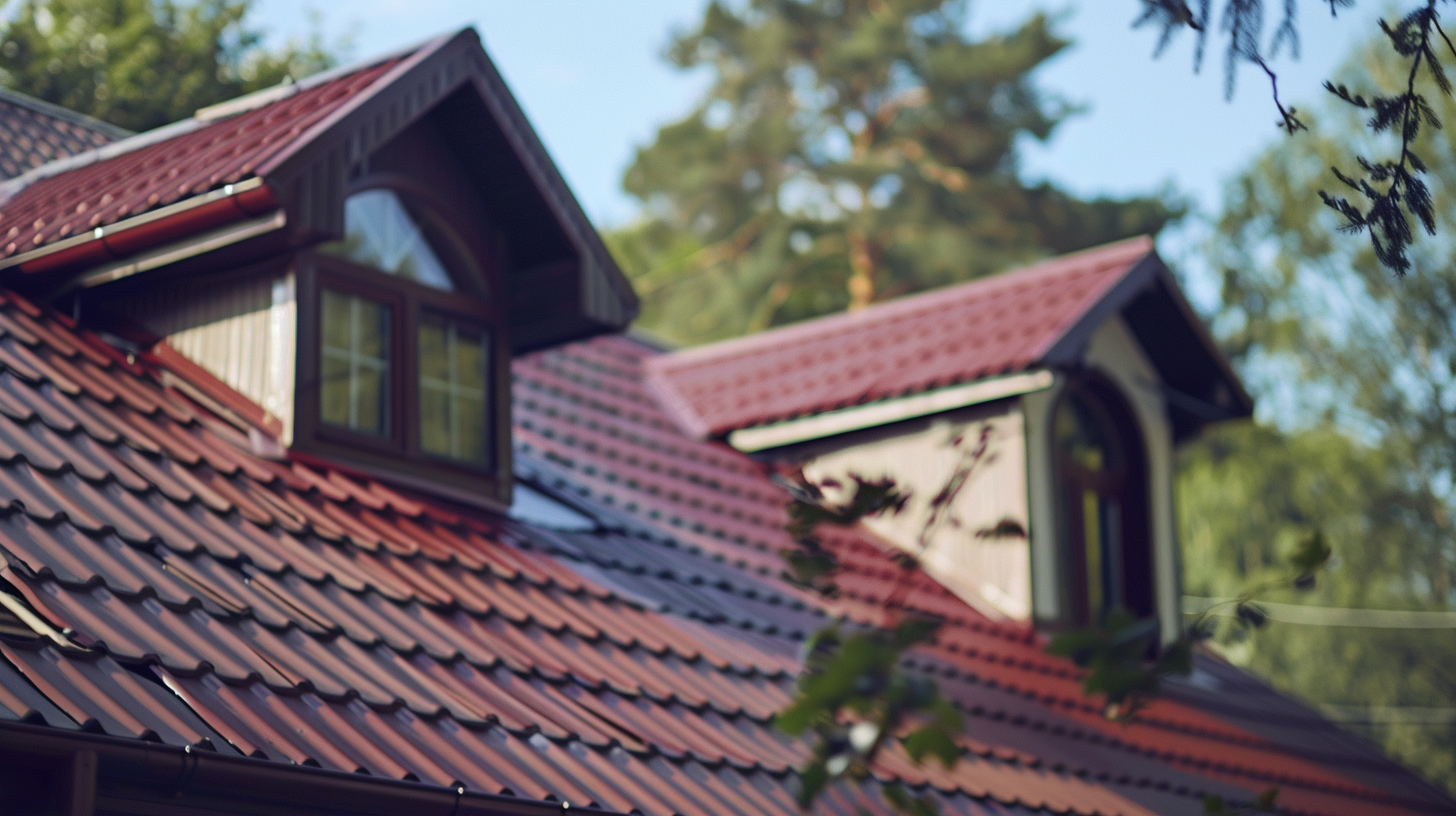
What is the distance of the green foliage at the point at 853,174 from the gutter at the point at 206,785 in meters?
25.0

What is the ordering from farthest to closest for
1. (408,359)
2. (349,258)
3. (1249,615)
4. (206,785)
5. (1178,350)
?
(1178,350)
(408,359)
(349,258)
(206,785)
(1249,615)

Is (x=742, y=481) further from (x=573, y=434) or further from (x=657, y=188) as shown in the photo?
(x=657, y=188)

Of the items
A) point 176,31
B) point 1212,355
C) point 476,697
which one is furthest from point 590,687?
point 176,31

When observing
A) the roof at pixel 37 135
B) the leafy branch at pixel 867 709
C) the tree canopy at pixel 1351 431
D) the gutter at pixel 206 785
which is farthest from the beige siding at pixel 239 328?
the tree canopy at pixel 1351 431

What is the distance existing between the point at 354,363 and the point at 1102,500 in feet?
17.9

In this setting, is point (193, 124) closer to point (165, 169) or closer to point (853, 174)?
point (165, 169)

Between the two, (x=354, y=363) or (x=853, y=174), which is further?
(x=853, y=174)

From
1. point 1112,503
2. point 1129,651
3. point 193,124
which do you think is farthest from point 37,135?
point 1129,651

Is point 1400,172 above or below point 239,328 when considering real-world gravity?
below

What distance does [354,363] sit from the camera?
7008 millimetres

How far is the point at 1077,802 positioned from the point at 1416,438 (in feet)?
72.1

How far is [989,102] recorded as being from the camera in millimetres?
30953

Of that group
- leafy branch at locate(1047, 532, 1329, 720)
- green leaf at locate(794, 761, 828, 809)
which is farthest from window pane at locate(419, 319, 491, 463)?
green leaf at locate(794, 761, 828, 809)

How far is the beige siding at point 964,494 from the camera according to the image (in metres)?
9.90
